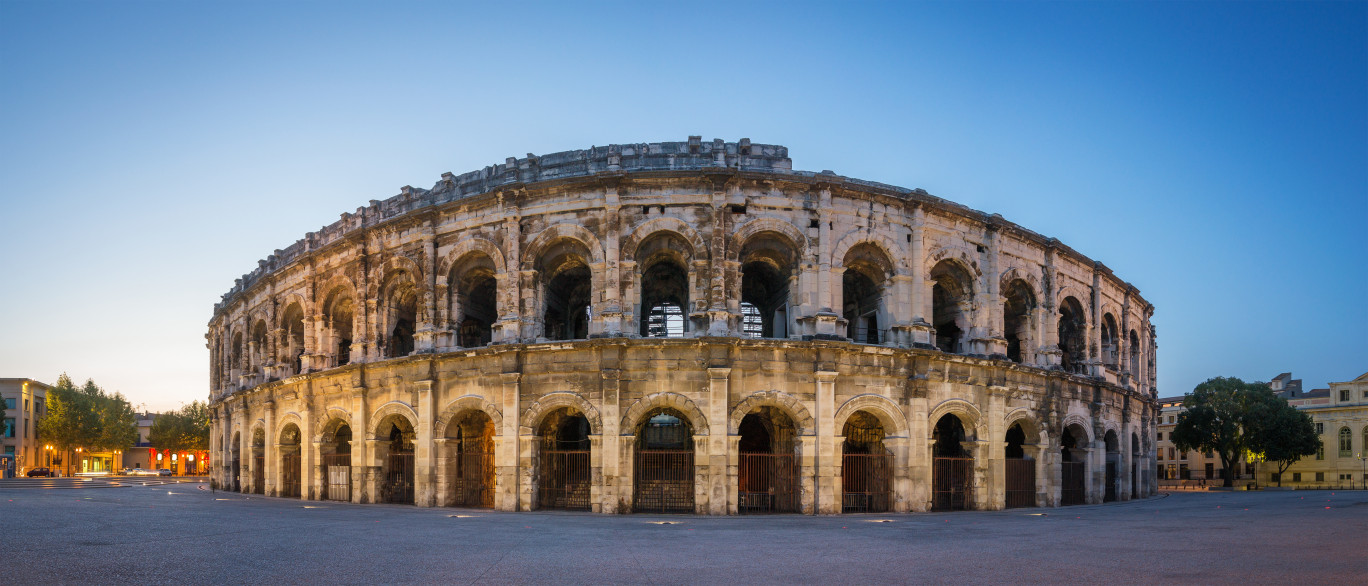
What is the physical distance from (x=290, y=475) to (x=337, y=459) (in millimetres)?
3631

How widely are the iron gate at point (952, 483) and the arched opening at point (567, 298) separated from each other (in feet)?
34.4

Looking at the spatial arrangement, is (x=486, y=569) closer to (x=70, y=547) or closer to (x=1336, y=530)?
(x=70, y=547)

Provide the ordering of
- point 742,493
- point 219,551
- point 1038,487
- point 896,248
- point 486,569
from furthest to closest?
1. point 1038,487
2. point 896,248
3. point 742,493
4. point 219,551
5. point 486,569

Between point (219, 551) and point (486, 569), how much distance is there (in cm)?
468

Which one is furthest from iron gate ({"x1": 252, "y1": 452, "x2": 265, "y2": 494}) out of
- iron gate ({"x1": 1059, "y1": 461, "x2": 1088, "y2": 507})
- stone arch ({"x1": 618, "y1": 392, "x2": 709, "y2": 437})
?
iron gate ({"x1": 1059, "y1": 461, "x2": 1088, "y2": 507})

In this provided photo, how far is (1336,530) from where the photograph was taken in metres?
17.2

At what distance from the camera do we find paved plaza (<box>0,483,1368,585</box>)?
36.6 ft

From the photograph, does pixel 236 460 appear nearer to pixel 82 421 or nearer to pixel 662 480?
pixel 662 480

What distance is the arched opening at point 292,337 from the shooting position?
32.7 m

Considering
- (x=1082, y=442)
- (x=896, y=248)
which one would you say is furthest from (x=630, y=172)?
(x=1082, y=442)

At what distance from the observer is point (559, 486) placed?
2467 centimetres

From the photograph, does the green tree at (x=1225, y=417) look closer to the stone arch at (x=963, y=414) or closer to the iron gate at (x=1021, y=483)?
the iron gate at (x=1021, y=483)

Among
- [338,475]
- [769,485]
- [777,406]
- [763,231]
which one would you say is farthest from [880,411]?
[338,475]

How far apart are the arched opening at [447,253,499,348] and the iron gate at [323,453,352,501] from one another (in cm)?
520
